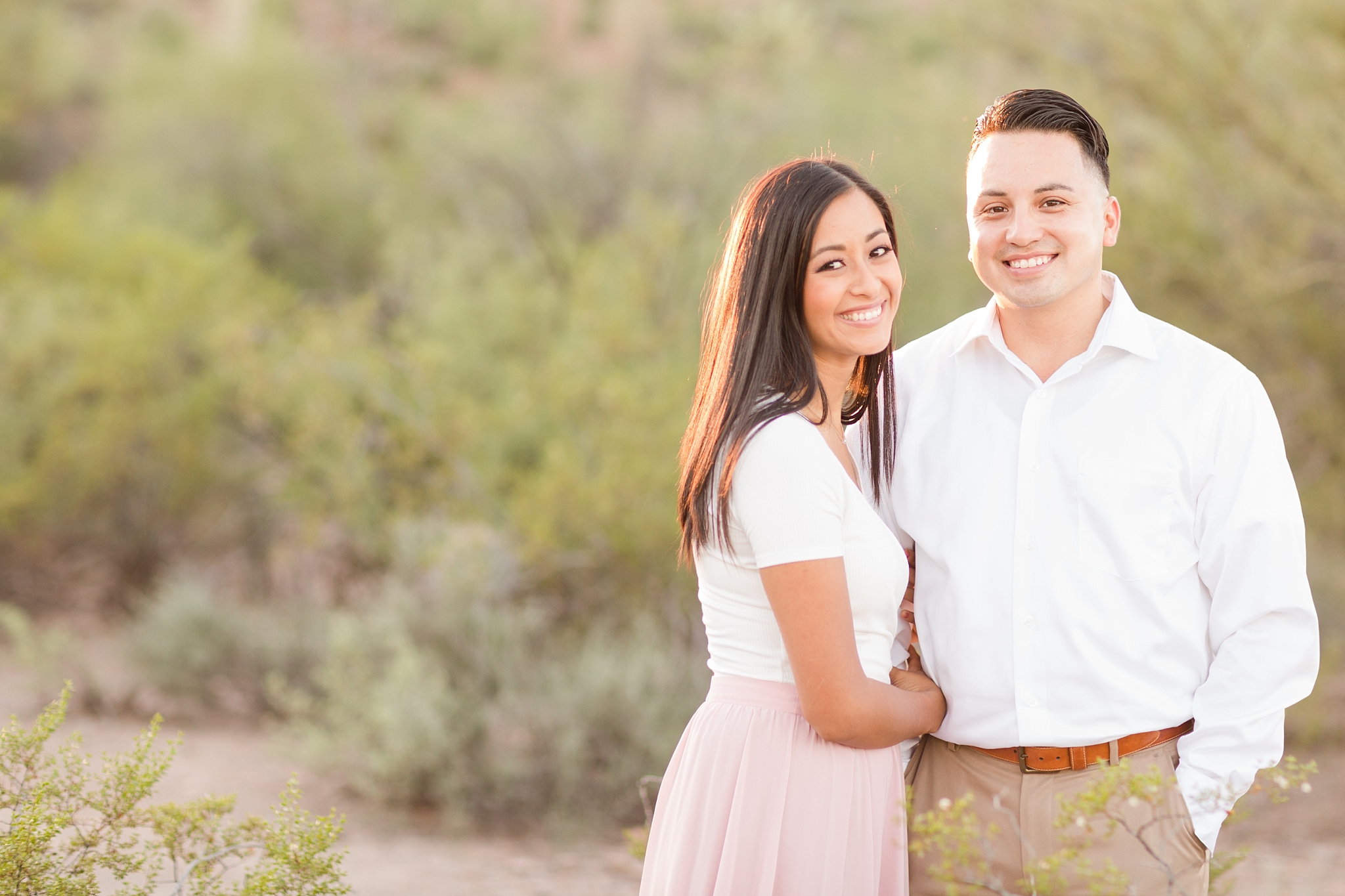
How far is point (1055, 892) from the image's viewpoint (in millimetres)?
2176

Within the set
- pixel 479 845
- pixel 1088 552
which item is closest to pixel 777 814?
pixel 1088 552

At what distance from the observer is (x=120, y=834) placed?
8.20 feet

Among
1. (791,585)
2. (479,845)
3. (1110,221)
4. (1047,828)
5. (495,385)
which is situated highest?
(495,385)

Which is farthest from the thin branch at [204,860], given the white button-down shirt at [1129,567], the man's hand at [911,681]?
the white button-down shirt at [1129,567]

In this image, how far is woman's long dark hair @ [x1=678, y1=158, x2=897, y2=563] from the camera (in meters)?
2.19

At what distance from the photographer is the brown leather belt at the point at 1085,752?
2.28m

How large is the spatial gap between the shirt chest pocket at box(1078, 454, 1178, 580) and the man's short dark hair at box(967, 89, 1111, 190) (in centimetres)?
59

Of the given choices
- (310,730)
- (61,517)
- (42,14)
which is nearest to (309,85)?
(42,14)

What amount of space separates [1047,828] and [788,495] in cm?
82

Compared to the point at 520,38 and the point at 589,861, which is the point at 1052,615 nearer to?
the point at 589,861

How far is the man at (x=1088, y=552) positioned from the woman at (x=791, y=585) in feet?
0.57

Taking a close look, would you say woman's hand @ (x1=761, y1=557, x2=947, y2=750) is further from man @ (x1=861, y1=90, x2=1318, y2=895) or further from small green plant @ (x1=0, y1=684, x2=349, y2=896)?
small green plant @ (x1=0, y1=684, x2=349, y2=896)

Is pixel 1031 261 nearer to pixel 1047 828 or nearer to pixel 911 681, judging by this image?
pixel 911 681

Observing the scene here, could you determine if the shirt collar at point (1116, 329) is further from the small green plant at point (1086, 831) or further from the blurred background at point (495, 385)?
the blurred background at point (495, 385)
